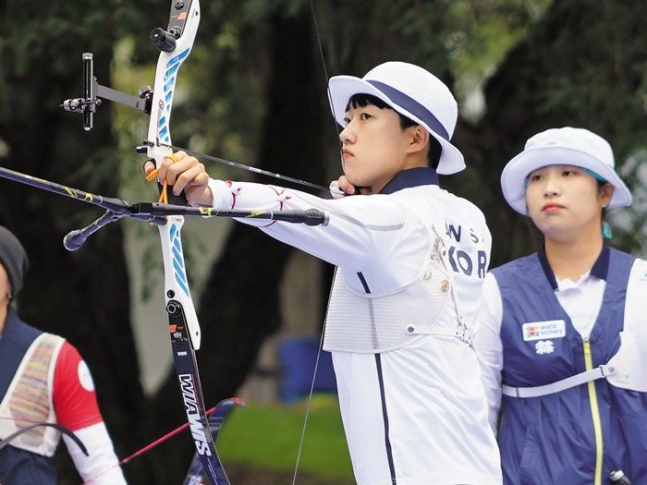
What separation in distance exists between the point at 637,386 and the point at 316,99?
3.93m

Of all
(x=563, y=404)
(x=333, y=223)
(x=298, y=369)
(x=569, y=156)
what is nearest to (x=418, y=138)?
(x=333, y=223)

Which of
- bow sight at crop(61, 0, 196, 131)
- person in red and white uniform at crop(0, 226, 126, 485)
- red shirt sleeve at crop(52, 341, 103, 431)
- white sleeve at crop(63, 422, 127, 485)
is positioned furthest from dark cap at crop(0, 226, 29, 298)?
bow sight at crop(61, 0, 196, 131)

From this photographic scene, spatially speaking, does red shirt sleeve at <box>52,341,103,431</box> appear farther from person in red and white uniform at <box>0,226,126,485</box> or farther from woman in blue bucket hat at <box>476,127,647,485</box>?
woman in blue bucket hat at <box>476,127,647,485</box>

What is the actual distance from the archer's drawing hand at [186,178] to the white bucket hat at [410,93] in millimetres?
678

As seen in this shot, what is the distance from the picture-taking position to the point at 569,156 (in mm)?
4336

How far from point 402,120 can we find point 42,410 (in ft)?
4.91

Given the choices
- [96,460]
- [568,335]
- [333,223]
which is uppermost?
[333,223]

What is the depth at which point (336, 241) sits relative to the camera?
3.05m

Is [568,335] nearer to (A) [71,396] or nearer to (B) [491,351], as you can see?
(B) [491,351]

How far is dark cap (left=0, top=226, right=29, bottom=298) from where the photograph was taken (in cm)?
426

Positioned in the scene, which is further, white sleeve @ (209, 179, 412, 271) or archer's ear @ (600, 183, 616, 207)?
archer's ear @ (600, 183, 616, 207)

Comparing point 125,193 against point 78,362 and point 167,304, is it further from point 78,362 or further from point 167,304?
point 167,304

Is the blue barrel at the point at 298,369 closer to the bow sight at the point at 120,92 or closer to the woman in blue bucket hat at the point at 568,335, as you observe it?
the woman in blue bucket hat at the point at 568,335

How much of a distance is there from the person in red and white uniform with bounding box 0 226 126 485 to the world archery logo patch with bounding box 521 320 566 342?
4.28ft
